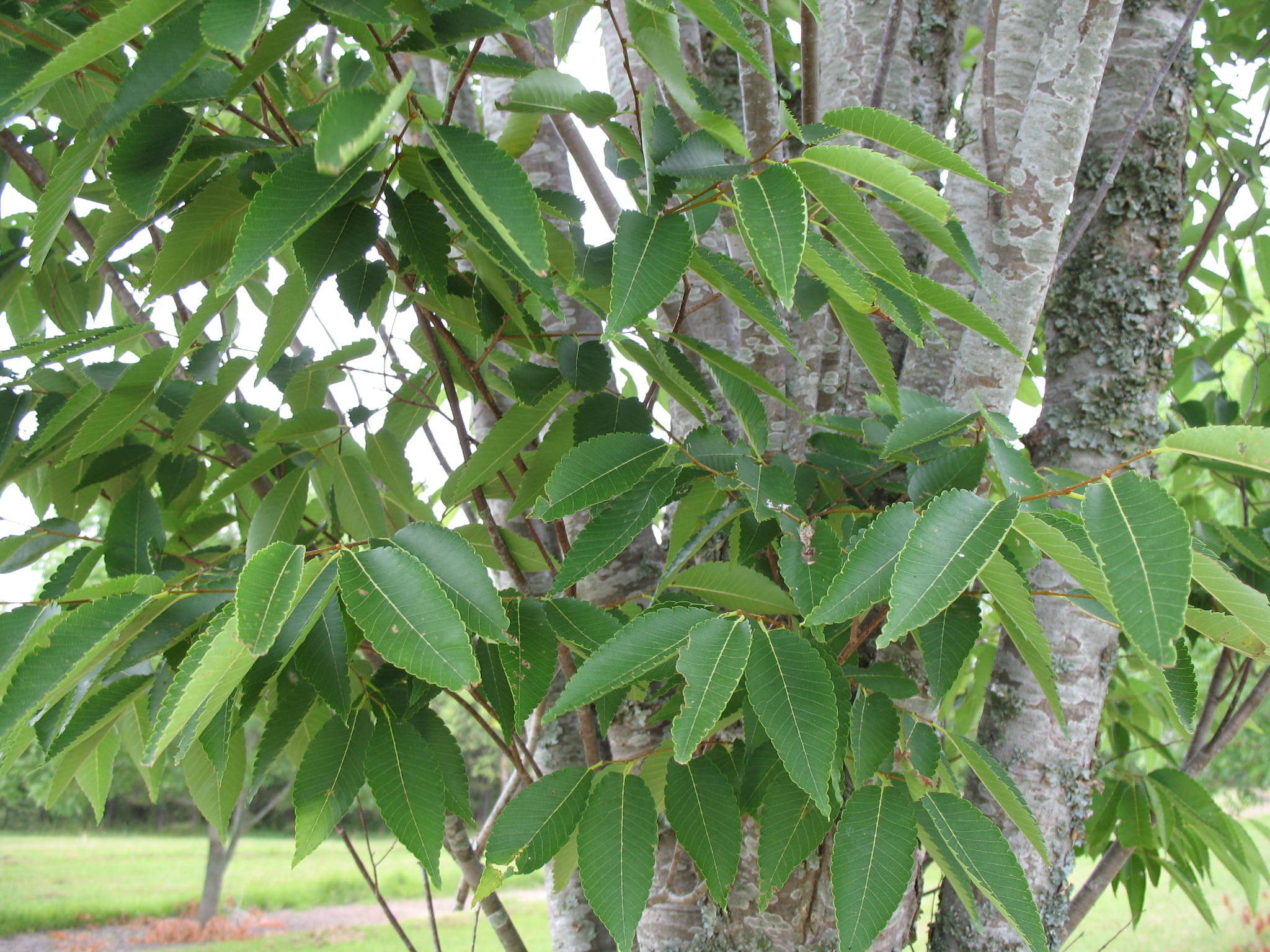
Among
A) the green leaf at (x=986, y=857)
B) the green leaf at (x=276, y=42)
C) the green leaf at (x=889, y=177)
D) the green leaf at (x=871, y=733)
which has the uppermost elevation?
the green leaf at (x=276, y=42)

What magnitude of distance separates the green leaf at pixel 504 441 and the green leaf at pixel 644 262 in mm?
239

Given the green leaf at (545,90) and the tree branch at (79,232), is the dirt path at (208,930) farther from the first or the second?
the green leaf at (545,90)

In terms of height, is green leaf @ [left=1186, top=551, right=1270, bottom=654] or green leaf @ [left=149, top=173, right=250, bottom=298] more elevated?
green leaf @ [left=149, top=173, right=250, bottom=298]

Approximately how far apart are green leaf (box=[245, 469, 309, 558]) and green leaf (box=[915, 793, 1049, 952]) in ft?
1.93

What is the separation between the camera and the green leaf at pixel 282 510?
75 centimetres

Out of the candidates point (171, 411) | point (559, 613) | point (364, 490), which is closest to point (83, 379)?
point (171, 411)

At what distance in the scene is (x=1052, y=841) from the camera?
0.96 m

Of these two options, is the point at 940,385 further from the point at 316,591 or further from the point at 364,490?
the point at 316,591

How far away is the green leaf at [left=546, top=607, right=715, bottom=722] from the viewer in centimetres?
48

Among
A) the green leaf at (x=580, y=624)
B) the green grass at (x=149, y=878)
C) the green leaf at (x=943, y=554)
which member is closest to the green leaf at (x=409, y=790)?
the green leaf at (x=580, y=624)

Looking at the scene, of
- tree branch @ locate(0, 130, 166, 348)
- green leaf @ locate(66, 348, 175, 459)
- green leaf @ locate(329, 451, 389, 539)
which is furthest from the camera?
tree branch @ locate(0, 130, 166, 348)

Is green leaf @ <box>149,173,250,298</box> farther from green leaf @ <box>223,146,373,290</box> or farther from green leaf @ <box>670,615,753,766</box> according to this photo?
green leaf @ <box>670,615,753,766</box>

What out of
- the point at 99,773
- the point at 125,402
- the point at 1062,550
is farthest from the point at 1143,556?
the point at 99,773

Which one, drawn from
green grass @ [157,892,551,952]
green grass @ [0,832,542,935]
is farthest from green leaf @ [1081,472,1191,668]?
green grass @ [0,832,542,935]
